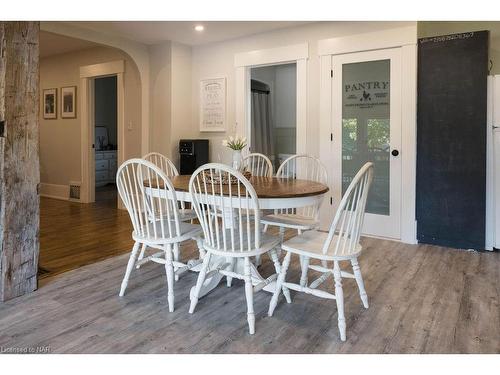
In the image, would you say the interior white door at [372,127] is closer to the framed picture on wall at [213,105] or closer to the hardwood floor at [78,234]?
the framed picture on wall at [213,105]

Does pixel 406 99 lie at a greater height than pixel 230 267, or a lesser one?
greater

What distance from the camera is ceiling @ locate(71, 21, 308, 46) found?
4.29m

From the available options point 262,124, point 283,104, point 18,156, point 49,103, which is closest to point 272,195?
point 18,156

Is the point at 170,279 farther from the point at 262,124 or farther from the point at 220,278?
the point at 262,124

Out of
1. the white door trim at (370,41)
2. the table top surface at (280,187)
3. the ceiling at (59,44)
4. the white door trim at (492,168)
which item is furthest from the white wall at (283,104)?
the table top surface at (280,187)

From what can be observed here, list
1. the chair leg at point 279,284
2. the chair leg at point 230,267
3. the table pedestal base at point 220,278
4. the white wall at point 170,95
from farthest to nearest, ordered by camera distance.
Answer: the white wall at point 170,95 → the chair leg at point 230,267 → the table pedestal base at point 220,278 → the chair leg at point 279,284

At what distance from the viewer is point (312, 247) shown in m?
2.17

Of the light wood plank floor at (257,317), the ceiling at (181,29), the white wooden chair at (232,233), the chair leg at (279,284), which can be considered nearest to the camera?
the light wood plank floor at (257,317)

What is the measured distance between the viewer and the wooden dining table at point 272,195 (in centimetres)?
225

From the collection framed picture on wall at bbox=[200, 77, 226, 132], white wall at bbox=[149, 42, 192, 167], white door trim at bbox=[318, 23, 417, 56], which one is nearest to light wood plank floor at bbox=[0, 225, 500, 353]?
white door trim at bbox=[318, 23, 417, 56]

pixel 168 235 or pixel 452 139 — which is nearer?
pixel 168 235

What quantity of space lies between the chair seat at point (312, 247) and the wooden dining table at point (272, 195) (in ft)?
0.65

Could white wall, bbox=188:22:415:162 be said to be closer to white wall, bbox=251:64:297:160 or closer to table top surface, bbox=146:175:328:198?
table top surface, bbox=146:175:328:198

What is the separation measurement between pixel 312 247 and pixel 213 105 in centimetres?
342
